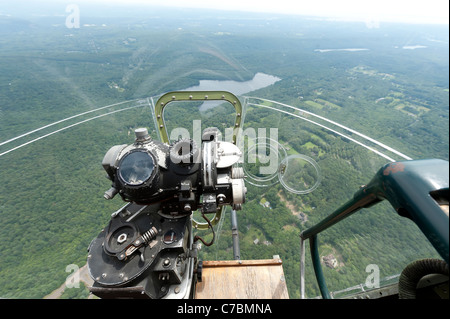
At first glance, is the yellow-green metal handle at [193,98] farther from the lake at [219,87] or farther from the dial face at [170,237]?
the dial face at [170,237]

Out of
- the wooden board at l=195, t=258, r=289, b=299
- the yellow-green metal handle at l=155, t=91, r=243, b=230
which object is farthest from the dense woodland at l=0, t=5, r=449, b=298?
the wooden board at l=195, t=258, r=289, b=299

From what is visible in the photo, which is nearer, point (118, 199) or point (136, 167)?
point (136, 167)

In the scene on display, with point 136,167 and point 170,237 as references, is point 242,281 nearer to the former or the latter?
point 170,237

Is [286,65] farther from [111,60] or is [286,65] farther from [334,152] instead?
[334,152]

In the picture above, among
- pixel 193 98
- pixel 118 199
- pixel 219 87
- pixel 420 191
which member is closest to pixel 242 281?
pixel 420 191
